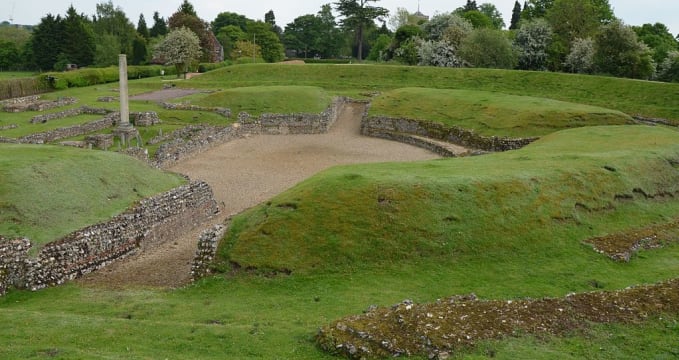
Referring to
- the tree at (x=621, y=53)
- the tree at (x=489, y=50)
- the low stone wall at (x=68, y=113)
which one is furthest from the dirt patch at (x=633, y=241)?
the tree at (x=489, y=50)

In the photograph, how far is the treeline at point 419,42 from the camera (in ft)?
219

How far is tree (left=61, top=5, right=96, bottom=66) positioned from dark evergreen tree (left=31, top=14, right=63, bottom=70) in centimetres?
91

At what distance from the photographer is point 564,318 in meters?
14.4

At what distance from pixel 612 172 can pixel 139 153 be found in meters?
29.2

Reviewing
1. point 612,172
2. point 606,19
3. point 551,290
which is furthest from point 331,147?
point 606,19

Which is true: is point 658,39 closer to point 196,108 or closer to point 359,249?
point 196,108

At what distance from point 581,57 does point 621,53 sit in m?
6.66

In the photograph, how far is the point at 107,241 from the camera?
23.0 m

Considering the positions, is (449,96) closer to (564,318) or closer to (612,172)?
(612,172)

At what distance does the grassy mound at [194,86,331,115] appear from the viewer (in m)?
58.2

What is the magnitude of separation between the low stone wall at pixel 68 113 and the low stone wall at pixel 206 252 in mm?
31621

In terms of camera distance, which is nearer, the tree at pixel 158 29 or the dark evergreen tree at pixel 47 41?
the dark evergreen tree at pixel 47 41

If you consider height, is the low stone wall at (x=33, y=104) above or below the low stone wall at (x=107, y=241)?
above

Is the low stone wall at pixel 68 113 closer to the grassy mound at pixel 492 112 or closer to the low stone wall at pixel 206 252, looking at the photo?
the grassy mound at pixel 492 112
